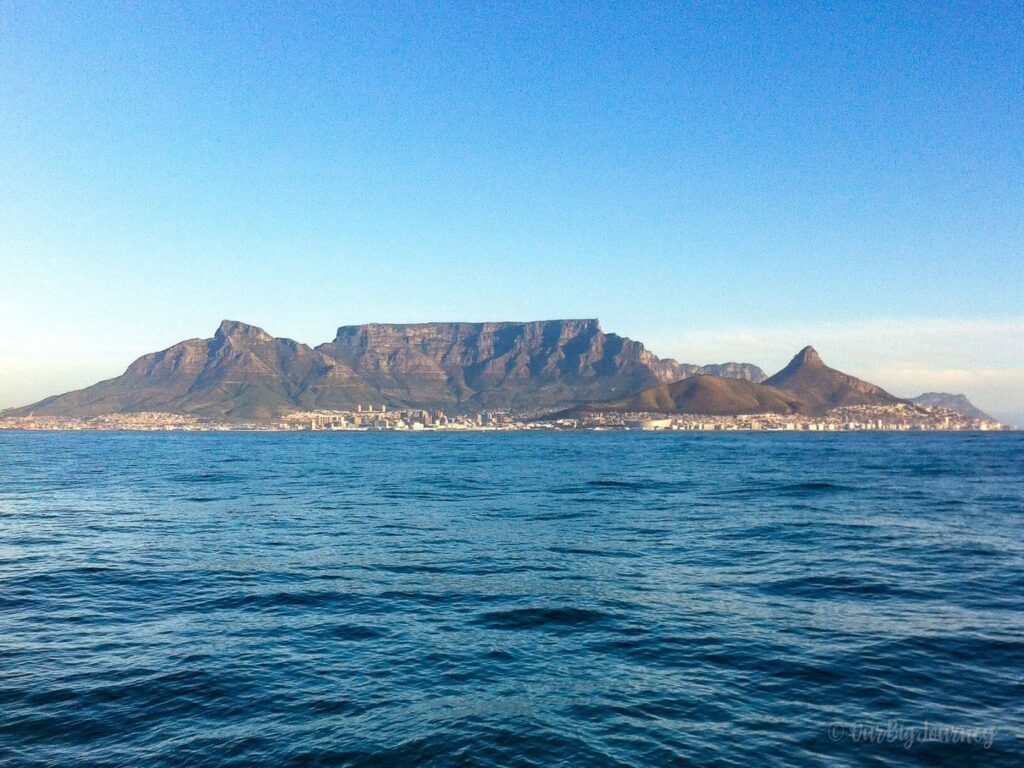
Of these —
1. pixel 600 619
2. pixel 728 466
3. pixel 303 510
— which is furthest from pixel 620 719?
pixel 728 466

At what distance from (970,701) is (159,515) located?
5483cm

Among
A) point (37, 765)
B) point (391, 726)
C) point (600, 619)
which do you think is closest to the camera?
point (37, 765)

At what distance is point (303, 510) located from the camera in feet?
194

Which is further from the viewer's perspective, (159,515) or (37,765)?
(159,515)

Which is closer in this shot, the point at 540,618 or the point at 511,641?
the point at 511,641

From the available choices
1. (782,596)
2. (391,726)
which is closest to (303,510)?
(782,596)

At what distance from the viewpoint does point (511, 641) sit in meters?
23.5

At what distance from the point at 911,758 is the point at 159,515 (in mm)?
54758

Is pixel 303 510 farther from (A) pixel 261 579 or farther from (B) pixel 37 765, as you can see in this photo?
(B) pixel 37 765

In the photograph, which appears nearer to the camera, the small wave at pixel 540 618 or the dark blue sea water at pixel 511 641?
the dark blue sea water at pixel 511 641

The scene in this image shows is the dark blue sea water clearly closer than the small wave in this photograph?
Yes

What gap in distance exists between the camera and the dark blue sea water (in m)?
16.1

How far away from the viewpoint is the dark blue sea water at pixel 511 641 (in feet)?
52.9

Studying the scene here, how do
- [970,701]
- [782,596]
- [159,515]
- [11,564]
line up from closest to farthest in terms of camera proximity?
[970,701]
[782,596]
[11,564]
[159,515]
